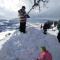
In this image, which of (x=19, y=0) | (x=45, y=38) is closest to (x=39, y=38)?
(x=45, y=38)

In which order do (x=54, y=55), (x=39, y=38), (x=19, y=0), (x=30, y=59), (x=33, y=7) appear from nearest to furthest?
(x=30, y=59)
(x=54, y=55)
(x=39, y=38)
(x=33, y=7)
(x=19, y=0)

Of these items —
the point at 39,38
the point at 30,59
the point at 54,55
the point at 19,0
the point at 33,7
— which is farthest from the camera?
the point at 19,0

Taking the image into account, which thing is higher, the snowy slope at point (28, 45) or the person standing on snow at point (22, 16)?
the person standing on snow at point (22, 16)

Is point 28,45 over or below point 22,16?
below

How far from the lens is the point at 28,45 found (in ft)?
64.8

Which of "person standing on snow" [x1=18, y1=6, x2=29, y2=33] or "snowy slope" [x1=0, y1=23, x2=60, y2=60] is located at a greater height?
"person standing on snow" [x1=18, y1=6, x2=29, y2=33]

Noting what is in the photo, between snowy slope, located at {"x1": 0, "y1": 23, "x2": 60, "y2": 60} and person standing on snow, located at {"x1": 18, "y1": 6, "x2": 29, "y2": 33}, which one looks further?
person standing on snow, located at {"x1": 18, "y1": 6, "x2": 29, "y2": 33}

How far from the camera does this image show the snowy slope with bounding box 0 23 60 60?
728 inches

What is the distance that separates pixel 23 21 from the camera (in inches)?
814

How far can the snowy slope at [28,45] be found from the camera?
728 inches

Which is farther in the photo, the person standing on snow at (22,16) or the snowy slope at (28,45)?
the person standing on snow at (22,16)

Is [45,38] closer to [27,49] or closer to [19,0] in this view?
[27,49]

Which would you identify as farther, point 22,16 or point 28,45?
point 22,16

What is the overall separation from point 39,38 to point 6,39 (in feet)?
7.39
